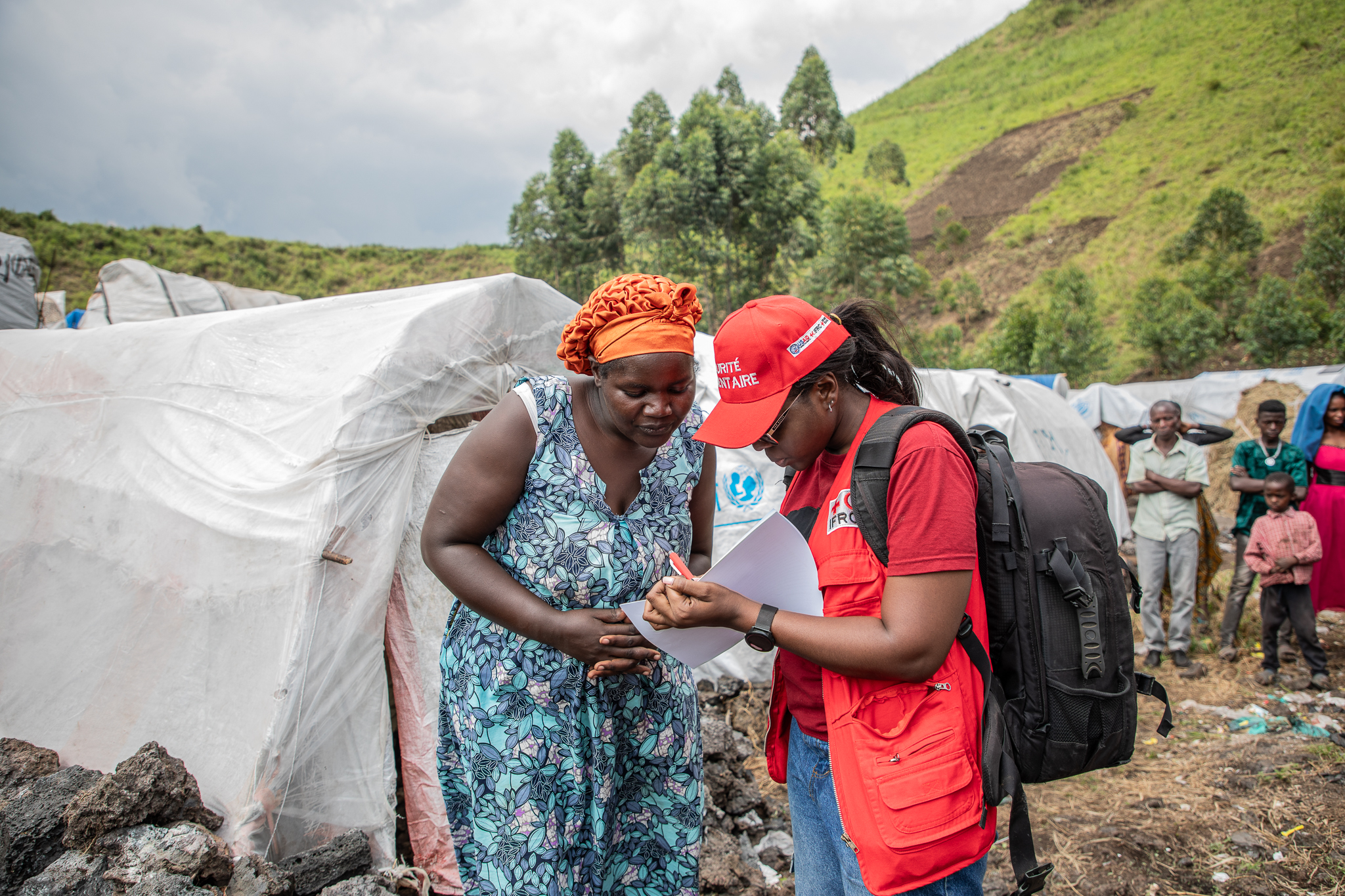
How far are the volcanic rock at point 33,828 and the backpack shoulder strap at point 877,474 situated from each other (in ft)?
8.50

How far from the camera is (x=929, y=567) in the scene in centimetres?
115

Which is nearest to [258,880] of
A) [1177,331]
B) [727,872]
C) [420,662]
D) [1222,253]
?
[420,662]

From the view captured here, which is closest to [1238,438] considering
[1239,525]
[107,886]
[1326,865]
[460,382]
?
[1239,525]

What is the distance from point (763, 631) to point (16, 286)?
Result: 581cm

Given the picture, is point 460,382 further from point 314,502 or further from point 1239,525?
point 1239,525

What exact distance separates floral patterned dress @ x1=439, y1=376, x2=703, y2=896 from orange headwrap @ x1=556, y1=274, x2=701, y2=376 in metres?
0.17

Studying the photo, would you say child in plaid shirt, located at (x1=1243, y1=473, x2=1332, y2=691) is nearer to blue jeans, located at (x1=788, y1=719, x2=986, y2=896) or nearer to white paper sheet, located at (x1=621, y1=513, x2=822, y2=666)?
blue jeans, located at (x1=788, y1=719, x2=986, y2=896)

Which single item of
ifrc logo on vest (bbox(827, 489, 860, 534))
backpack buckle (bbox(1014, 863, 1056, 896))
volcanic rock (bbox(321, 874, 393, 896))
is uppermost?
ifrc logo on vest (bbox(827, 489, 860, 534))

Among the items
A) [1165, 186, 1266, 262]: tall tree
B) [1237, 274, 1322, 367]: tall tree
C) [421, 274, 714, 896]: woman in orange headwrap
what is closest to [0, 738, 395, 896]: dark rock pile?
[421, 274, 714, 896]: woman in orange headwrap

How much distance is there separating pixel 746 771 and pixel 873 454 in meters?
2.72

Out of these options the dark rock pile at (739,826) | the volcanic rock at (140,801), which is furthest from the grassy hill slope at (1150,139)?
the volcanic rock at (140,801)

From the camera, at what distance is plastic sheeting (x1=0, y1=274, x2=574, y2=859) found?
2.48 meters

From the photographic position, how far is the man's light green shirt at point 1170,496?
17.5 ft

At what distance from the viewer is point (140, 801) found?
2.19m
